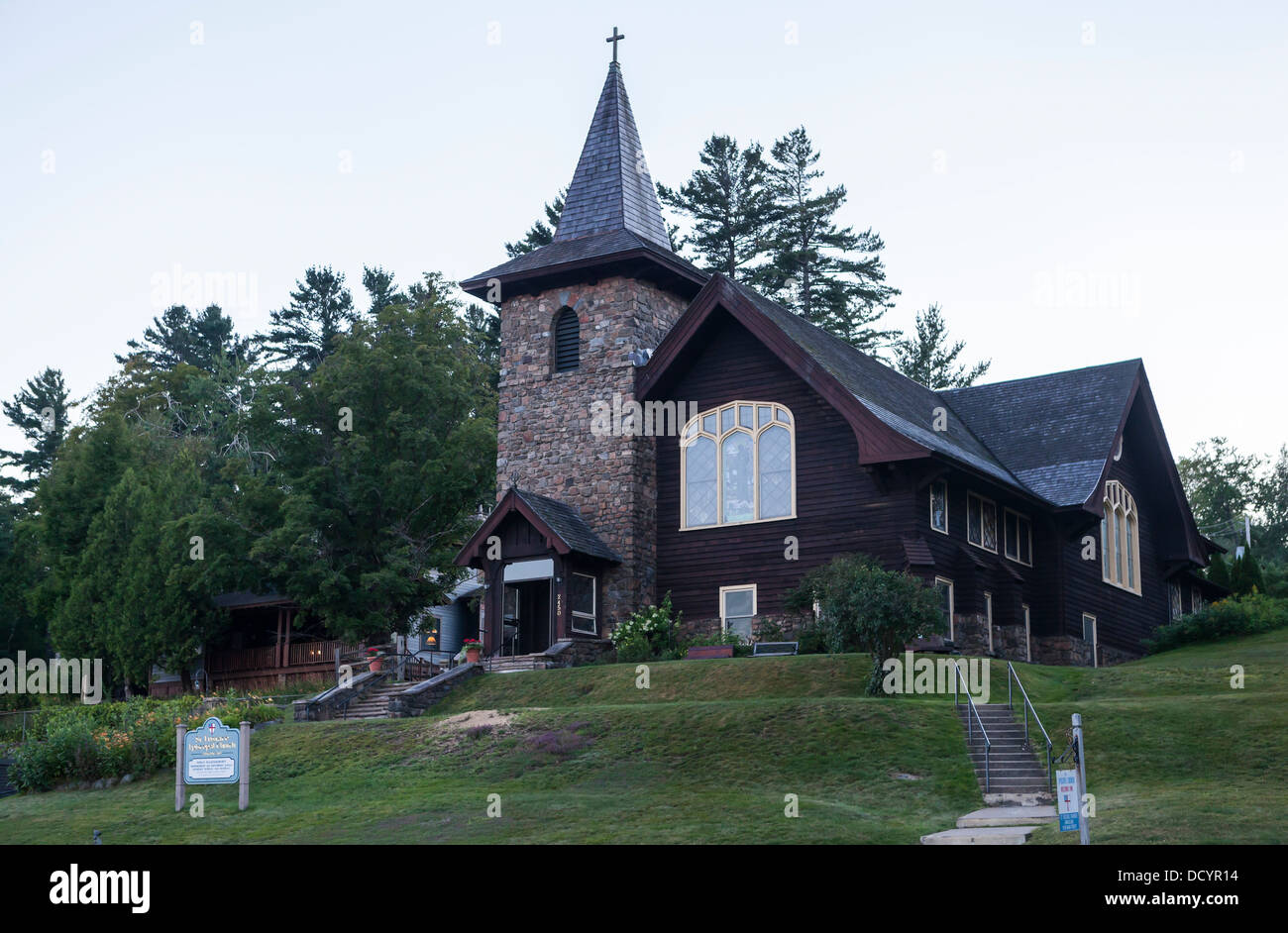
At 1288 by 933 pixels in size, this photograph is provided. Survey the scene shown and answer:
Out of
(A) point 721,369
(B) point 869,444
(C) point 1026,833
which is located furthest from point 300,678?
(C) point 1026,833

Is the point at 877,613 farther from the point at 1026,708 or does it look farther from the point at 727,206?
the point at 727,206

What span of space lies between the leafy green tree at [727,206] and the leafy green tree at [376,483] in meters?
23.6

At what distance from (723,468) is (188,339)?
5566 centimetres

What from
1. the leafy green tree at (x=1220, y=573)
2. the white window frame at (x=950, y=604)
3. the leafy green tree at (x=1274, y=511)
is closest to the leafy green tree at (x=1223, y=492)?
the leafy green tree at (x=1274, y=511)

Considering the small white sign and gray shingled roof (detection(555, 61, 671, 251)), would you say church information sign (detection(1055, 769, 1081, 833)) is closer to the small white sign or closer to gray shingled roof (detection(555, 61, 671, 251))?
the small white sign

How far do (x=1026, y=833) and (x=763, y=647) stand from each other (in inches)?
584

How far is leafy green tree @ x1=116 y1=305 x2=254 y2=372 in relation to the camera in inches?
3258

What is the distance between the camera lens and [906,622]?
26.6 meters

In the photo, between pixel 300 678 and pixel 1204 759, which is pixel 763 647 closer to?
pixel 1204 759

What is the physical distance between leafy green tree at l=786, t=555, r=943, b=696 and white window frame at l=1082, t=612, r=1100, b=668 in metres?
11.3

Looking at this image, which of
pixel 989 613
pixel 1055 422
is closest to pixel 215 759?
pixel 989 613

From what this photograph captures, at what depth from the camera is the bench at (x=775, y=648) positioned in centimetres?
3144

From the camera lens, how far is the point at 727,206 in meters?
63.8
